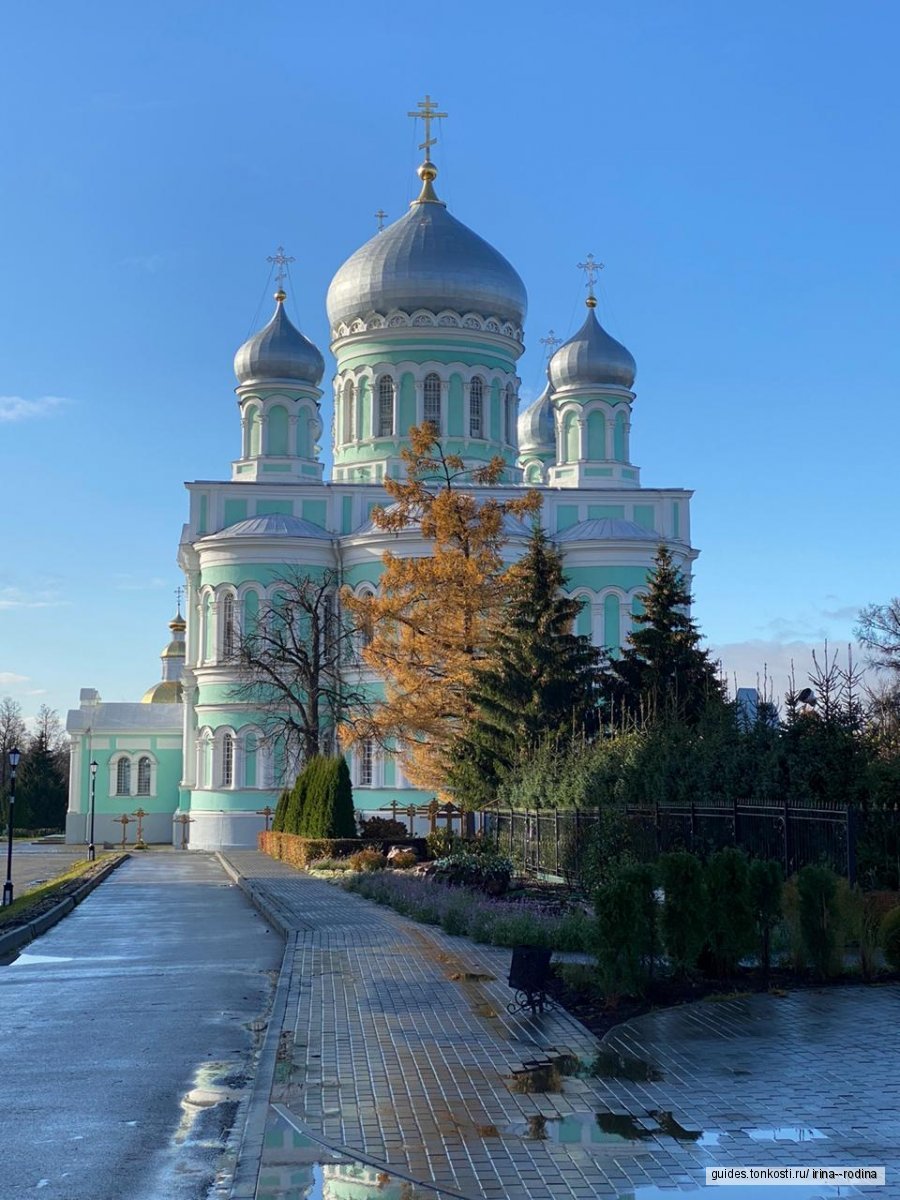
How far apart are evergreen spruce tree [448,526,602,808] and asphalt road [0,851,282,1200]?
371 inches

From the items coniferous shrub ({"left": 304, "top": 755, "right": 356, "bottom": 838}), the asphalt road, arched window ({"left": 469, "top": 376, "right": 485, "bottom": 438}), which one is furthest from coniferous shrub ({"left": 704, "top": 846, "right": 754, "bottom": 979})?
arched window ({"left": 469, "top": 376, "right": 485, "bottom": 438})

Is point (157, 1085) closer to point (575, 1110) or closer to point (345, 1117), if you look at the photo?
point (345, 1117)

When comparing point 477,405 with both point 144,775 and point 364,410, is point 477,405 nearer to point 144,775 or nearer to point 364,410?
point 364,410

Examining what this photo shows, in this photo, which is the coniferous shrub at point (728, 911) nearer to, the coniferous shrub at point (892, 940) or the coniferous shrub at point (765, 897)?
the coniferous shrub at point (765, 897)

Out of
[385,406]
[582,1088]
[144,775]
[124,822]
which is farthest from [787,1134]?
[144,775]

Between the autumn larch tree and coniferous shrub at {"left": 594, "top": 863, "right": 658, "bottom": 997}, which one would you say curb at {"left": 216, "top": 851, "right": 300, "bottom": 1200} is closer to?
coniferous shrub at {"left": 594, "top": 863, "right": 658, "bottom": 997}

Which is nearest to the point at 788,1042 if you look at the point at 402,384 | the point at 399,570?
the point at 399,570

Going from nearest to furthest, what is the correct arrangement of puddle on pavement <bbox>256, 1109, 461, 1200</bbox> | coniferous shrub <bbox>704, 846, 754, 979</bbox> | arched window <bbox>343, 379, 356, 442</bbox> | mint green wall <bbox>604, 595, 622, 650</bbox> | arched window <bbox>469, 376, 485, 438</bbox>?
1. puddle on pavement <bbox>256, 1109, 461, 1200</bbox>
2. coniferous shrub <bbox>704, 846, 754, 979</bbox>
3. mint green wall <bbox>604, 595, 622, 650</bbox>
4. arched window <bbox>469, 376, 485, 438</bbox>
5. arched window <bbox>343, 379, 356, 442</bbox>

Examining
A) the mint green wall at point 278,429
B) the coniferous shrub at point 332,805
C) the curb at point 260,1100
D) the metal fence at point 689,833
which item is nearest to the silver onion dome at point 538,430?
the mint green wall at point 278,429

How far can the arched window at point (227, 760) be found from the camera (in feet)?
149

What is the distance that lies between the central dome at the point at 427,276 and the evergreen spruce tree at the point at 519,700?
22356 millimetres

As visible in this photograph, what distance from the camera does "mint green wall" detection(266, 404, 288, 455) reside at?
4978cm

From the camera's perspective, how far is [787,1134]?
6660 millimetres

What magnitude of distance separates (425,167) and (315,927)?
39.8 meters
